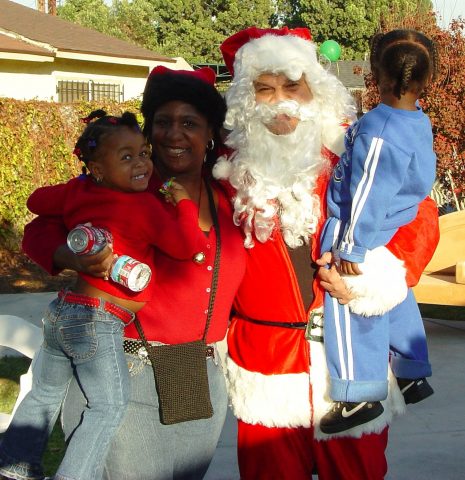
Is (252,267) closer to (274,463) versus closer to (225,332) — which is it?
(225,332)

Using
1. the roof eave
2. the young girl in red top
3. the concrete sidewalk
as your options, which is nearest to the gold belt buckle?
the young girl in red top

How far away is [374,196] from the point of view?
2553 millimetres

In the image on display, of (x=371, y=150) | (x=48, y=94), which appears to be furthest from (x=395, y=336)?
(x=48, y=94)

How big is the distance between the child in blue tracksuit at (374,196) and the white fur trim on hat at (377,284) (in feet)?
0.08

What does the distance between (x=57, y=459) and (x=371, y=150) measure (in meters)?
2.74

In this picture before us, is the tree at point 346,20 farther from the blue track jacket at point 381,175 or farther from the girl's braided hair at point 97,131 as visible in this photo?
the girl's braided hair at point 97,131

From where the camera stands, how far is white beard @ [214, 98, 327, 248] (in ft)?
9.04

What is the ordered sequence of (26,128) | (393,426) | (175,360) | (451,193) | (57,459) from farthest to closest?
(451,193)
(26,128)
(393,426)
(57,459)
(175,360)

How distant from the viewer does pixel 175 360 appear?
2.50m

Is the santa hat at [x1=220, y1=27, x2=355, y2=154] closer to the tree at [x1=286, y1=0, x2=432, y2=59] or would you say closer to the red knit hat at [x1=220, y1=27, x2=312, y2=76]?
the red knit hat at [x1=220, y1=27, x2=312, y2=76]

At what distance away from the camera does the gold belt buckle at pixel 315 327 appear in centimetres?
278

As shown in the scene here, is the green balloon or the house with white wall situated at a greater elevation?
the green balloon

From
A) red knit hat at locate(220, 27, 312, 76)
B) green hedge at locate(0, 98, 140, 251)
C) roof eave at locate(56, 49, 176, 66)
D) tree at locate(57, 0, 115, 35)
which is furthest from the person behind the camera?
tree at locate(57, 0, 115, 35)

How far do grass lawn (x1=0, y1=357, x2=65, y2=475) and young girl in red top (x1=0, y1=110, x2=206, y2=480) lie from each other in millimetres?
1885
